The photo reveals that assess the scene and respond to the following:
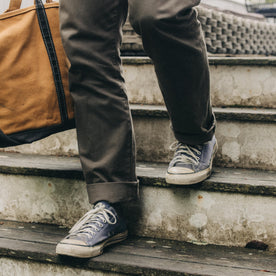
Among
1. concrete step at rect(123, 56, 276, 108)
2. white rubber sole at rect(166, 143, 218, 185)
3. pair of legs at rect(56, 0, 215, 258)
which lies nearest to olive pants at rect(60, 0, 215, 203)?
pair of legs at rect(56, 0, 215, 258)

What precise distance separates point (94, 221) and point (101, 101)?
13.0 inches

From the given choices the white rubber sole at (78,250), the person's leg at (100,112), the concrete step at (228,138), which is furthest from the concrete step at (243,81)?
the white rubber sole at (78,250)

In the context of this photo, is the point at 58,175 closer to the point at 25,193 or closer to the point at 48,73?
the point at 25,193

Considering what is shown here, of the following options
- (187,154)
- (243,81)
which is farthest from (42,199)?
(243,81)

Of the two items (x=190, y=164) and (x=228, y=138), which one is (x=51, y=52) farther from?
(x=228, y=138)

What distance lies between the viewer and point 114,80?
1062 mm

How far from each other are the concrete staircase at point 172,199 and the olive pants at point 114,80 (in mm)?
125

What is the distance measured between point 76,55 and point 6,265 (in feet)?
2.02

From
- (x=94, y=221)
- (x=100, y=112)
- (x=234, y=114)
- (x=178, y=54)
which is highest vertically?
(x=178, y=54)

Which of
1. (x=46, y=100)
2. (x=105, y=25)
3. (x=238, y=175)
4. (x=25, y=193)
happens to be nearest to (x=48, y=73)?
(x=46, y=100)

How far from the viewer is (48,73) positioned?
3.69 feet

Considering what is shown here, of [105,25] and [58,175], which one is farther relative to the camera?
[58,175]

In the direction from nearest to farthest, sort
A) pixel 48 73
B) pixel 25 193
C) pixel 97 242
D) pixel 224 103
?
pixel 97 242 < pixel 48 73 < pixel 25 193 < pixel 224 103

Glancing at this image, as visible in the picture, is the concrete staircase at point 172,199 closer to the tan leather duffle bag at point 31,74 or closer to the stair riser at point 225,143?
the stair riser at point 225,143
